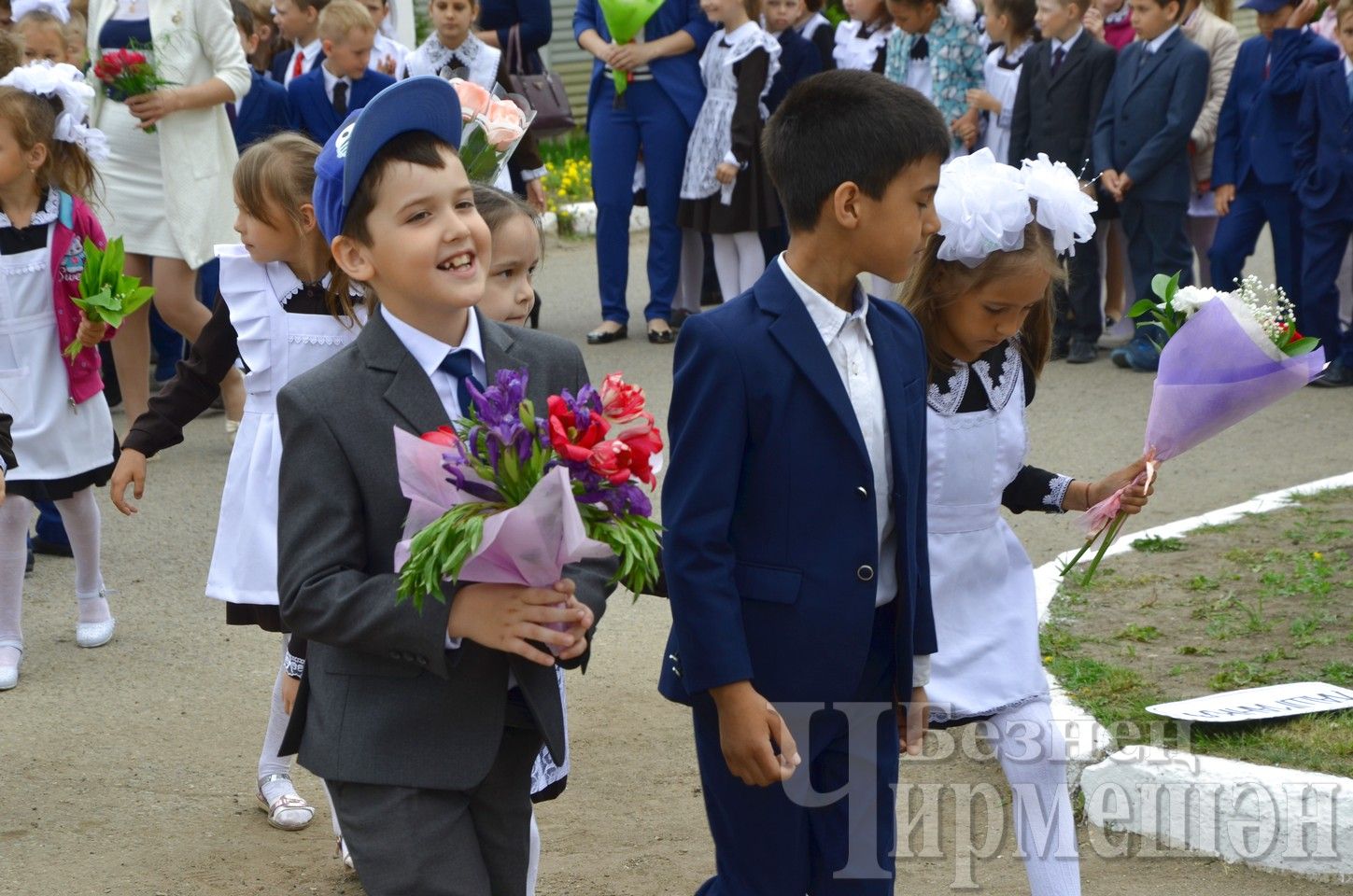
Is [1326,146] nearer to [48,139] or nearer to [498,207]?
[48,139]

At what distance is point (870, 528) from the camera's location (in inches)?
116

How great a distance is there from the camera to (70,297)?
18.7 feet

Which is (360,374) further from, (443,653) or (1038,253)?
(1038,253)

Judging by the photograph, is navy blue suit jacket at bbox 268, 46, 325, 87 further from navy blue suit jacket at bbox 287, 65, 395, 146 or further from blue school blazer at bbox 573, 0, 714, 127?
blue school blazer at bbox 573, 0, 714, 127

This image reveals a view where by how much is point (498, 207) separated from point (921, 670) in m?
1.34

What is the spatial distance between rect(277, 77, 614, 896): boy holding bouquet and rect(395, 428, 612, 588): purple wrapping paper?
0.29 feet

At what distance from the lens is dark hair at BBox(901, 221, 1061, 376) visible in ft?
11.5

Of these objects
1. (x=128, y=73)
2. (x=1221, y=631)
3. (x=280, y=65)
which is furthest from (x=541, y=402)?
(x=280, y=65)

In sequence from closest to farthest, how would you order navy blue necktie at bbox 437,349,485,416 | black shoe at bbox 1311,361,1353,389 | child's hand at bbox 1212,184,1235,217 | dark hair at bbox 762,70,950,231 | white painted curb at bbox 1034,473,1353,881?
navy blue necktie at bbox 437,349,485,416
dark hair at bbox 762,70,950,231
white painted curb at bbox 1034,473,1353,881
black shoe at bbox 1311,361,1353,389
child's hand at bbox 1212,184,1235,217

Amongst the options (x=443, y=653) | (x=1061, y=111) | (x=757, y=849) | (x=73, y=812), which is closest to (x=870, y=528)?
(x=757, y=849)

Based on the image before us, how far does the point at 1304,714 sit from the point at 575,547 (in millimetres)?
2881

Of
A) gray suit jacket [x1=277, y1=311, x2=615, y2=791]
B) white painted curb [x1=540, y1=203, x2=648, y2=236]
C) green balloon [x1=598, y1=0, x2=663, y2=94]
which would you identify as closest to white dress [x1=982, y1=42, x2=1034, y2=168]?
green balloon [x1=598, y1=0, x2=663, y2=94]

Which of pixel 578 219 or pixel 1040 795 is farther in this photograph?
pixel 578 219

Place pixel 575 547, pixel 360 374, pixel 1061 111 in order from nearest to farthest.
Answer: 1. pixel 575 547
2. pixel 360 374
3. pixel 1061 111
